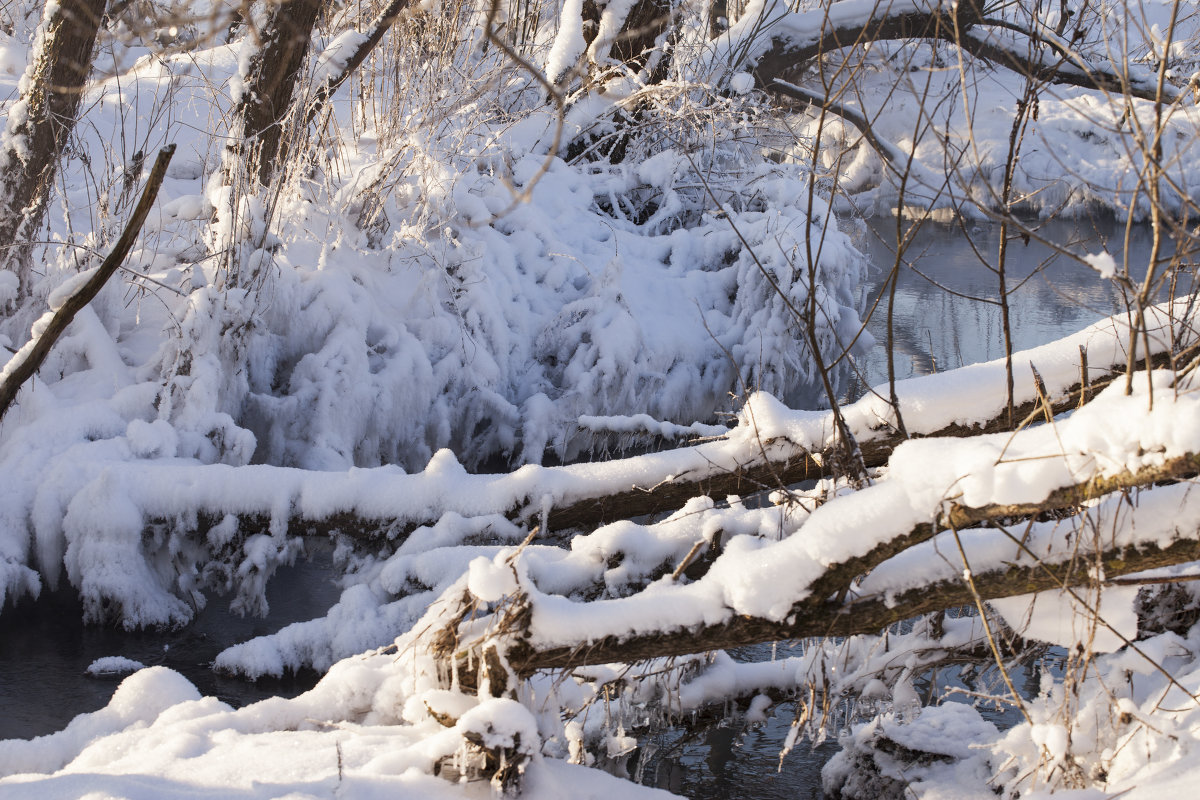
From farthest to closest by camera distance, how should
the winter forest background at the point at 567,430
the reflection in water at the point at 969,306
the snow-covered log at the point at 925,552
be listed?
the reflection in water at the point at 969,306 → the winter forest background at the point at 567,430 → the snow-covered log at the point at 925,552

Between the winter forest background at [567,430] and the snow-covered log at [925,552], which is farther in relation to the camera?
the winter forest background at [567,430]

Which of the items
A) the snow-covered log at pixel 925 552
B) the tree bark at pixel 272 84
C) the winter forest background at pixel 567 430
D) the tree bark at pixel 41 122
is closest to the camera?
the snow-covered log at pixel 925 552

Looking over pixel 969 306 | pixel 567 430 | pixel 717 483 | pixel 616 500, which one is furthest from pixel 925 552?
pixel 969 306

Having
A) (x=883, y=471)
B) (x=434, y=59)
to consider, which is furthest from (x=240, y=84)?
(x=883, y=471)

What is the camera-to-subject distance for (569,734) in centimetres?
252

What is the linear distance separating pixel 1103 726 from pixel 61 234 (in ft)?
16.9

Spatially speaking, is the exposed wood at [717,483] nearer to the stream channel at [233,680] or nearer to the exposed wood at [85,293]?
the stream channel at [233,680]

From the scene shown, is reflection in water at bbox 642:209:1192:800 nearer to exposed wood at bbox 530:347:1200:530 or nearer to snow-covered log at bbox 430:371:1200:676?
exposed wood at bbox 530:347:1200:530

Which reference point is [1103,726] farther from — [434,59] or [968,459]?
[434,59]

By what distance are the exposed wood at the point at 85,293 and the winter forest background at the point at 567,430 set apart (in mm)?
13

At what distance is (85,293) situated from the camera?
5.91 feet

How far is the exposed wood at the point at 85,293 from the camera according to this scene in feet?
5.61

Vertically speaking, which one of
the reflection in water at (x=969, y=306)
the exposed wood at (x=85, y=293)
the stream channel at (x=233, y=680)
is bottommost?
the stream channel at (x=233, y=680)

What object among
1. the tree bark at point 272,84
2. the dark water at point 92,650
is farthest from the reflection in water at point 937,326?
the tree bark at point 272,84
